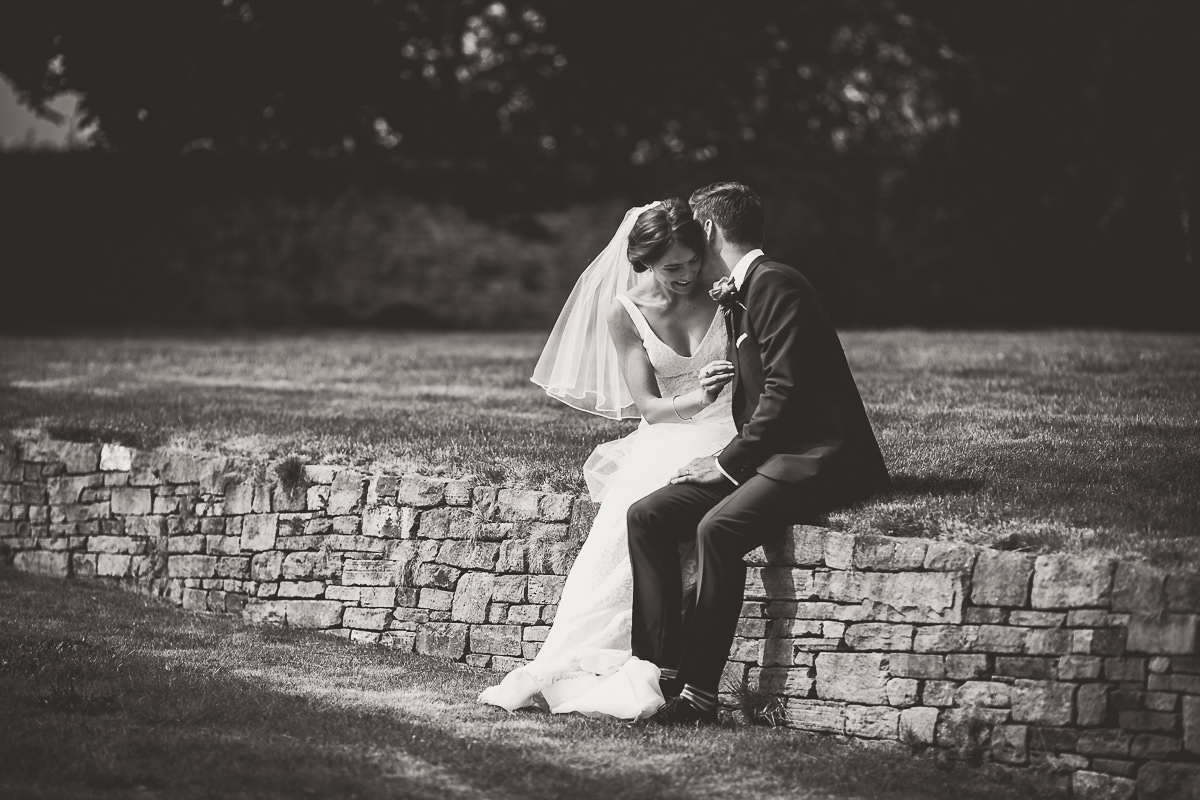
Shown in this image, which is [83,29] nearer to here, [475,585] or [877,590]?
[475,585]

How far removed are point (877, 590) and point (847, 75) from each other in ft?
69.3

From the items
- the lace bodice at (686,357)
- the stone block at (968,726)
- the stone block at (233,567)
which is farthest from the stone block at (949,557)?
the stone block at (233,567)

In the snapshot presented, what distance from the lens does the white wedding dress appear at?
6.06 meters

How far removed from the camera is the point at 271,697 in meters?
6.33

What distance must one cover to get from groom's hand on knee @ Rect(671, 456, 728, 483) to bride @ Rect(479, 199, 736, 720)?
0.25 meters

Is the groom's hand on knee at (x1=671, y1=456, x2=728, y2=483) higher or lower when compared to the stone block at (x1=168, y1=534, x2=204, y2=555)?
higher

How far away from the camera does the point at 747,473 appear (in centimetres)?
609

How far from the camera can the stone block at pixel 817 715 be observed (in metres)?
5.95

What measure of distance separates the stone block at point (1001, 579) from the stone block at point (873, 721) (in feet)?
2.14

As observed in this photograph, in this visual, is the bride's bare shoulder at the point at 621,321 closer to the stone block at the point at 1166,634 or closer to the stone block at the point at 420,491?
the stone block at the point at 420,491

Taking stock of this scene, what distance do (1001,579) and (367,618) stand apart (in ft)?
12.7

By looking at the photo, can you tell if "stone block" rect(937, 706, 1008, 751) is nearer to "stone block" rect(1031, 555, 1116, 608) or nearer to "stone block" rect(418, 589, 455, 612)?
"stone block" rect(1031, 555, 1116, 608)

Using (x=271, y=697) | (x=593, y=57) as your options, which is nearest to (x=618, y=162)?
(x=593, y=57)

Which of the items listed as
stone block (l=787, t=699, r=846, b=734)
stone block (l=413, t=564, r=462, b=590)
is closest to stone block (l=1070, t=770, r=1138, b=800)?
stone block (l=787, t=699, r=846, b=734)
